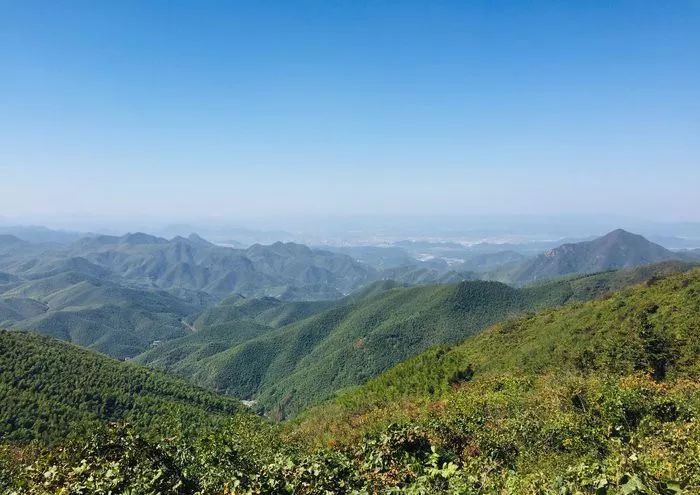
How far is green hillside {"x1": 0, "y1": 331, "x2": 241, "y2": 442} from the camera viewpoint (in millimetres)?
70625

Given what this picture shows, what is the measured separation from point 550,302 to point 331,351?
106530 mm

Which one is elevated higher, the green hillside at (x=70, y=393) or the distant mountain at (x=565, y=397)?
the distant mountain at (x=565, y=397)

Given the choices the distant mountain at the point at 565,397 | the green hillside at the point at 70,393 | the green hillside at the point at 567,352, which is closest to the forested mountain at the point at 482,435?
the distant mountain at the point at 565,397

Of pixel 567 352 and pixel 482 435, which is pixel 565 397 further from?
pixel 567 352

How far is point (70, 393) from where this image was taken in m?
85.1

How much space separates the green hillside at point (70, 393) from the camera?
7062cm

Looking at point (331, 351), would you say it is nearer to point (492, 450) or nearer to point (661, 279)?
point (661, 279)

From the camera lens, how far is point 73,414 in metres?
77.2

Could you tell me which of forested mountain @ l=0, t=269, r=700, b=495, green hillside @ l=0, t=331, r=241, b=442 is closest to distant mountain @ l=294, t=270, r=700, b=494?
forested mountain @ l=0, t=269, r=700, b=495

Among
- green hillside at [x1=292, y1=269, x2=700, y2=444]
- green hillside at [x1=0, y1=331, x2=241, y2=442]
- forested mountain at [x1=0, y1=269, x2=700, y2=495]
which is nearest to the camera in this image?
forested mountain at [x1=0, y1=269, x2=700, y2=495]

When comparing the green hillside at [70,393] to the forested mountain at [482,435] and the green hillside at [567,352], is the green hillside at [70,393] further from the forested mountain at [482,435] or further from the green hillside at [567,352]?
the green hillside at [567,352]

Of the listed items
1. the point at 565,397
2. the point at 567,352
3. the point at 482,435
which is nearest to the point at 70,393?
the point at 482,435

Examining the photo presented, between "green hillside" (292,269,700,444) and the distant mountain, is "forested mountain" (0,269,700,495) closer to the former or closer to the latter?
the distant mountain

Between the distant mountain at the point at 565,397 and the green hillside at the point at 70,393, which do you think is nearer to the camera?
the distant mountain at the point at 565,397
